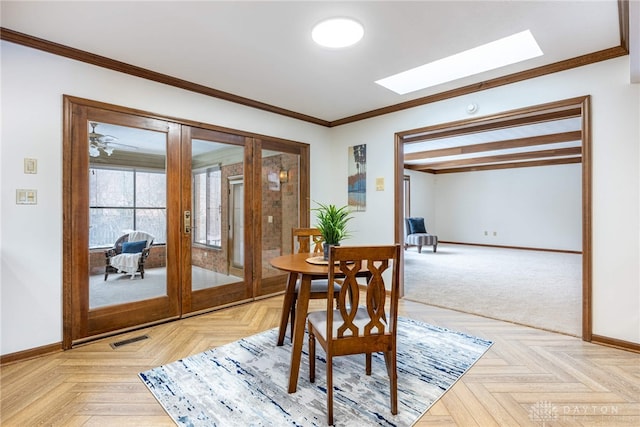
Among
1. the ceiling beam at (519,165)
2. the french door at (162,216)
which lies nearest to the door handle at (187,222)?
the french door at (162,216)

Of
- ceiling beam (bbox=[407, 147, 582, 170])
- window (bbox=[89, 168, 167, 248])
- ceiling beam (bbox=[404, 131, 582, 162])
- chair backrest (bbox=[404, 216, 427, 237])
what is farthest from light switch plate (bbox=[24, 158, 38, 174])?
ceiling beam (bbox=[407, 147, 582, 170])

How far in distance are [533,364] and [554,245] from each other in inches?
284

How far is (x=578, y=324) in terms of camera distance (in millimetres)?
2975

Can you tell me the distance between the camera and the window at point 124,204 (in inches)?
106

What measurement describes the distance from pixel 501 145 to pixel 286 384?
239 inches

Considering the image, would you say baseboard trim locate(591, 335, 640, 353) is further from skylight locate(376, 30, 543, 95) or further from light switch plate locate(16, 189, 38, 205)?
light switch plate locate(16, 189, 38, 205)

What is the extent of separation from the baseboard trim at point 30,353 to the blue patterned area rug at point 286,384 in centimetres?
91

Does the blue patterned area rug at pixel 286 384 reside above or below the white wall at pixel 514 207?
below

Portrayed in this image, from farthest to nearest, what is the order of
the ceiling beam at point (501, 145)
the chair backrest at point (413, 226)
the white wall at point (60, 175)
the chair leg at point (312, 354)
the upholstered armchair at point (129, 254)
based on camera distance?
the chair backrest at point (413, 226)
the ceiling beam at point (501, 145)
the upholstered armchair at point (129, 254)
the white wall at point (60, 175)
the chair leg at point (312, 354)

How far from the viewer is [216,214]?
3.50m

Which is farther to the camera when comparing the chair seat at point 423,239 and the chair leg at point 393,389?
the chair seat at point 423,239

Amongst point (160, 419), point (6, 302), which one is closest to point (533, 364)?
point (160, 419)

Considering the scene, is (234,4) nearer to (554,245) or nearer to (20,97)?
(20,97)

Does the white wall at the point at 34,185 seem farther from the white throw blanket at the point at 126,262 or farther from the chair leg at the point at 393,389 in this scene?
the chair leg at the point at 393,389
